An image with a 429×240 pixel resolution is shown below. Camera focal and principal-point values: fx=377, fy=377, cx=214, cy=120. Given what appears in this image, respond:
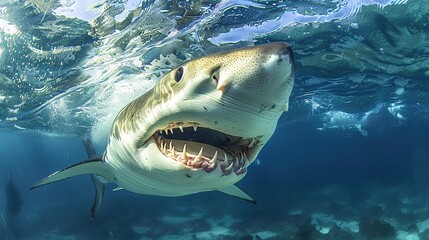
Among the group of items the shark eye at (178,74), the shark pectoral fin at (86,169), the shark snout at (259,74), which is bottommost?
the shark pectoral fin at (86,169)

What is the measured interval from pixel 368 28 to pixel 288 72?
1142cm

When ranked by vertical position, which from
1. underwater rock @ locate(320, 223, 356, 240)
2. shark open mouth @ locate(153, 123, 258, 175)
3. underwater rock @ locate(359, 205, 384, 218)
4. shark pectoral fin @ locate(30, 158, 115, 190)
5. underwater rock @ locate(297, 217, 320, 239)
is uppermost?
shark open mouth @ locate(153, 123, 258, 175)

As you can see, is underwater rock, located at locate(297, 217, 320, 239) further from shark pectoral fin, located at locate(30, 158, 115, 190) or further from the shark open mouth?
the shark open mouth

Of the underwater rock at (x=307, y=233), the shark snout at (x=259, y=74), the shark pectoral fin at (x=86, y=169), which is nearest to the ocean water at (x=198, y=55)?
the underwater rock at (x=307, y=233)

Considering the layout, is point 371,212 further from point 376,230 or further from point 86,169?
point 86,169

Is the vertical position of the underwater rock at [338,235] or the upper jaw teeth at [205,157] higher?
the upper jaw teeth at [205,157]

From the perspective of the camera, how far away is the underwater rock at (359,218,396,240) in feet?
50.2

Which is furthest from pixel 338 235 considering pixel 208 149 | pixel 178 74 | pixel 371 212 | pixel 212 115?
pixel 212 115

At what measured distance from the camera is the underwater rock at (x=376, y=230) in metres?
15.3

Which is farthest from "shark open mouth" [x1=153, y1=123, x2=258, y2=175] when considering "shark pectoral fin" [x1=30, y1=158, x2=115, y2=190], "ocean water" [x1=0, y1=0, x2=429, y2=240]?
"ocean water" [x1=0, y1=0, x2=429, y2=240]

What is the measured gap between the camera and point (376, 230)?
51.2ft

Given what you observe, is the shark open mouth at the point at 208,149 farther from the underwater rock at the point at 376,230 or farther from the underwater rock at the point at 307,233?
the underwater rock at the point at 376,230

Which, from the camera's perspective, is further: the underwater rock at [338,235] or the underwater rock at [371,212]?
the underwater rock at [371,212]

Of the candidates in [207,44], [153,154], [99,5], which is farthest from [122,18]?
[153,154]
